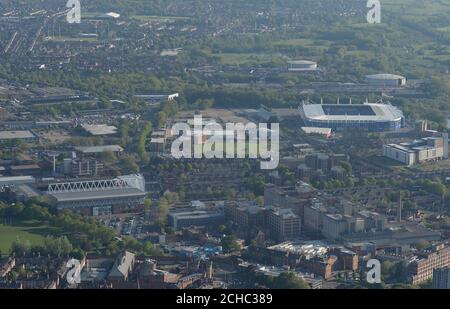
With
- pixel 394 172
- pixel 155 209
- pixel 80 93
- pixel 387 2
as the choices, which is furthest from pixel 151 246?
pixel 387 2

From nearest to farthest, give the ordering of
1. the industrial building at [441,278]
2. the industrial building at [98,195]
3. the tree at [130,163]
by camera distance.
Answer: the industrial building at [441,278]
the industrial building at [98,195]
the tree at [130,163]

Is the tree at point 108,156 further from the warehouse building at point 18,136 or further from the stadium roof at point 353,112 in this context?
the stadium roof at point 353,112

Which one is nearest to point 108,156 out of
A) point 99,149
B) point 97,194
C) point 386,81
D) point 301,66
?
point 99,149

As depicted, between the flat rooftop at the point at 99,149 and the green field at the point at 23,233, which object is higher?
the green field at the point at 23,233

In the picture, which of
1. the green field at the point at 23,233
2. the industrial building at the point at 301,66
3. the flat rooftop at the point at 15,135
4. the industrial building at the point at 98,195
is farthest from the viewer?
the industrial building at the point at 301,66

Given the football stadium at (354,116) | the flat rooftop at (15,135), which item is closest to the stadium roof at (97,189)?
the flat rooftop at (15,135)

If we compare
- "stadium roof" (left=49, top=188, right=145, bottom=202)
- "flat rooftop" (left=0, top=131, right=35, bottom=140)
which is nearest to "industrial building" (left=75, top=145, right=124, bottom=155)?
"flat rooftop" (left=0, top=131, right=35, bottom=140)

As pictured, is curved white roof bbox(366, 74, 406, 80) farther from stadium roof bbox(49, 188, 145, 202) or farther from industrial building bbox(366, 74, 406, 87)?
stadium roof bbox(49, 188, 145, 202)
